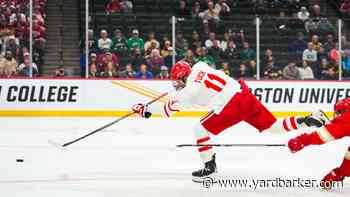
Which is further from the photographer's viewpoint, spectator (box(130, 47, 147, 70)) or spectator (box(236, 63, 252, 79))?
spectator (box(236, 63, 252, 79))

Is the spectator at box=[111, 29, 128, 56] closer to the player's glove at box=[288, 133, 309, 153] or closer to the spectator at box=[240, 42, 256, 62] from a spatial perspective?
the spectator at box=[240, 42, 256, 62]

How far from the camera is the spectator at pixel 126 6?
12.9 metres

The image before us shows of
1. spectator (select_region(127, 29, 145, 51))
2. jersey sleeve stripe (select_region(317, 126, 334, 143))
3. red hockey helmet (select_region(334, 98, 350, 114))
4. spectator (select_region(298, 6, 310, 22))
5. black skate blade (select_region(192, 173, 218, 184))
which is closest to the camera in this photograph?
jersey sleeve stripe (select_region(317, 126, 334, 143))

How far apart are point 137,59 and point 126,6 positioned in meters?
1.95

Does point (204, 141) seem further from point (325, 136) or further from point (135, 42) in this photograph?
point (135, 42)

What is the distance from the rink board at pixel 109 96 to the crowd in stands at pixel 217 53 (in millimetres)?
176

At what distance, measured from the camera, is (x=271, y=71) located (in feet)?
38.5

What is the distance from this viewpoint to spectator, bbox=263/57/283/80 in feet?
38.3

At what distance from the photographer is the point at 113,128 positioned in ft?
32.9

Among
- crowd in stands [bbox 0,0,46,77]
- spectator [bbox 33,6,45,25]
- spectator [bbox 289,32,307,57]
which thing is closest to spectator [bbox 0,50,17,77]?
crowd in stands [bbox 0,0,46,77]

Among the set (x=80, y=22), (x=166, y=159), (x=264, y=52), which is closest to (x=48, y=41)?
(x=80, y=22)

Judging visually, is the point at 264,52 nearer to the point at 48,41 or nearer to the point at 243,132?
the point at 243,132

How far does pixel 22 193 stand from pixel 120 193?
758 mm

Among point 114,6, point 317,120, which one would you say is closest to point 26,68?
point 114,6
